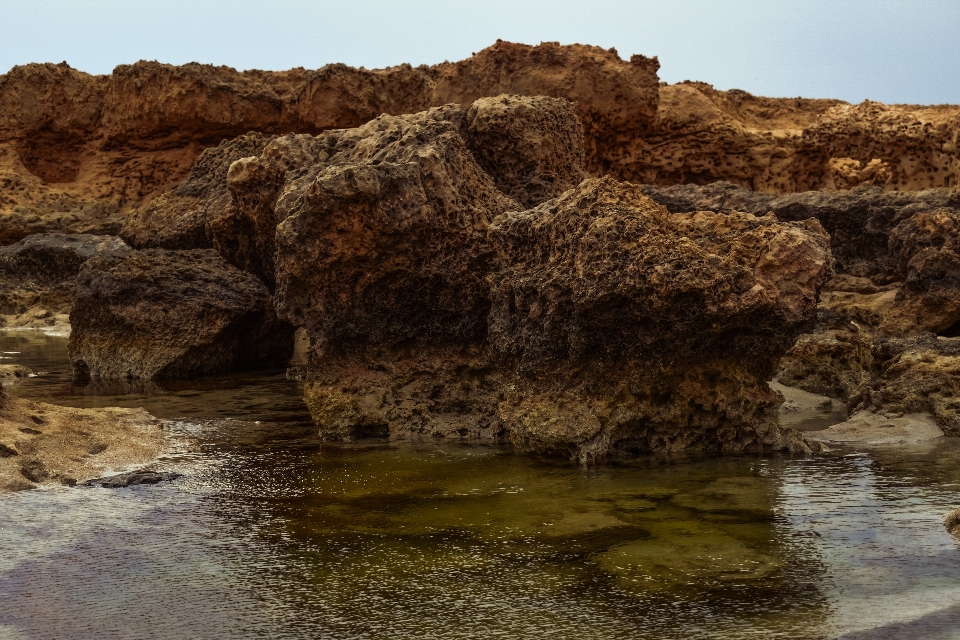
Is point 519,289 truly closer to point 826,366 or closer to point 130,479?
point 130,479

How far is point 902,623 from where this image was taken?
372 cm

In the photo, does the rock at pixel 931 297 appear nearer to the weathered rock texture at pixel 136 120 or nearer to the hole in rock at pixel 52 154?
the weathered rock texture at pixel 136 120

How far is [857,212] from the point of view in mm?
13547

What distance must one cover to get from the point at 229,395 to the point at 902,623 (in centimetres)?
719

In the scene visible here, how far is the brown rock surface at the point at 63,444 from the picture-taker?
598 cm

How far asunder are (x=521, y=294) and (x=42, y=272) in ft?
56.6

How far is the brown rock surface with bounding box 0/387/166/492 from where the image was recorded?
5.98 meters

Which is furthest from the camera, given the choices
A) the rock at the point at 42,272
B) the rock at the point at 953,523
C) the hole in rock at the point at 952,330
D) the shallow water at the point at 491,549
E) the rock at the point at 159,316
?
the rock at the point at 42,272

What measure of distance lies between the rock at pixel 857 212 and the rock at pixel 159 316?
18.1 ft

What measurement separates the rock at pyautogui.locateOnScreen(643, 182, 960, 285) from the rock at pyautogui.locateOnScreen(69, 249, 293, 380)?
18.1ft

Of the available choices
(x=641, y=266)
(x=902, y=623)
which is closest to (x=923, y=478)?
(x=641, y=266)

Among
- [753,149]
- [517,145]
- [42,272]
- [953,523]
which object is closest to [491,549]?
[953,523]

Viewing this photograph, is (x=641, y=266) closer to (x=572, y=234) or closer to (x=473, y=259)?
(x=572, y=234)

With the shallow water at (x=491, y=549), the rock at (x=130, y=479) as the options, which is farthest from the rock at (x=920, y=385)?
the rock at (x=130, y=479)
